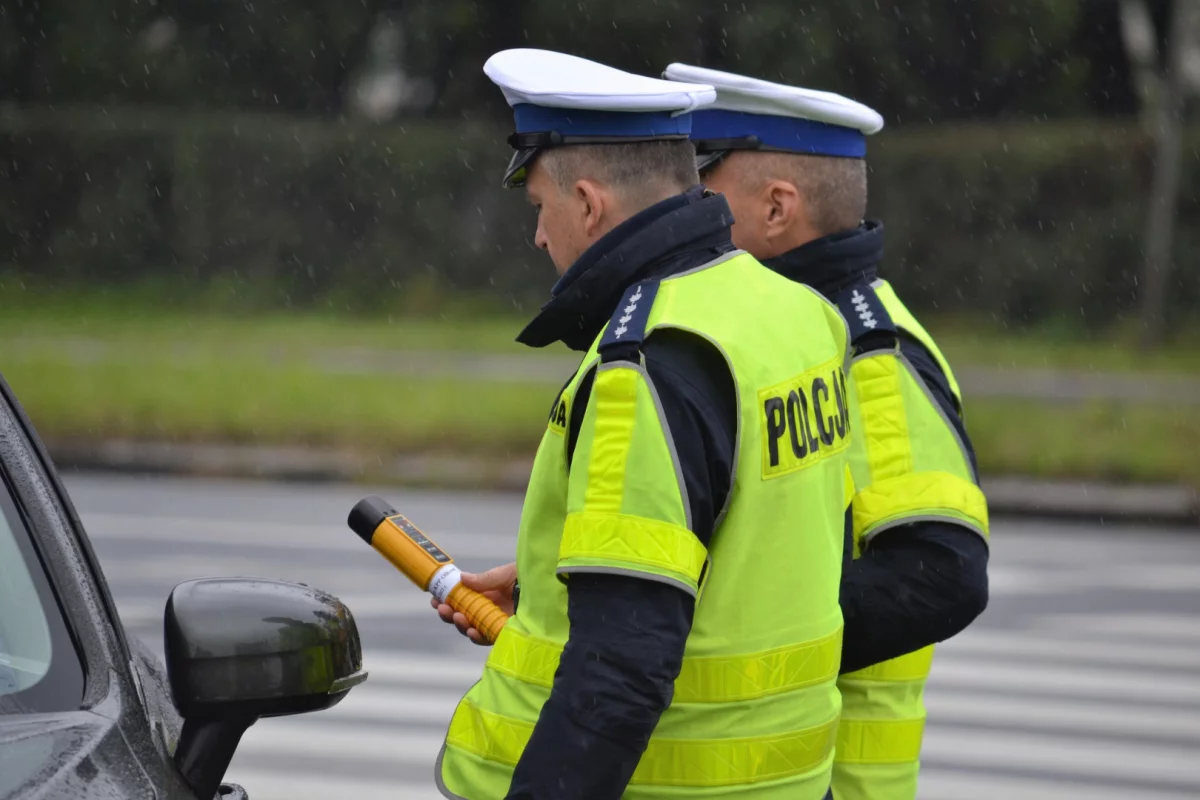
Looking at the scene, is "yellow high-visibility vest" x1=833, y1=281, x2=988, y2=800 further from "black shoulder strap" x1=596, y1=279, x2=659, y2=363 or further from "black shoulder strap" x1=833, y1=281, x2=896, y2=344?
"black shoulder strap" x1=596, y1=279, x2=659, y2=363

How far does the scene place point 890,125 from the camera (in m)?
→ 26.9

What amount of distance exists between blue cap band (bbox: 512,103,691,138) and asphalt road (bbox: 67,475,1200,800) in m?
3.75

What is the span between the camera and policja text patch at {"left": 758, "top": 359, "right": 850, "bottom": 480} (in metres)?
2.27

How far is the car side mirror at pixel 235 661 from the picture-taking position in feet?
7.12

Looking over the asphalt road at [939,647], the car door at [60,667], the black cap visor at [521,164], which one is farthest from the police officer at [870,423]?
the asphalt road at [939,647]

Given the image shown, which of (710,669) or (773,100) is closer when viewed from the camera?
(710,669)

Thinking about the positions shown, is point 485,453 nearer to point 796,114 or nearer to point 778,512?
point 796,114

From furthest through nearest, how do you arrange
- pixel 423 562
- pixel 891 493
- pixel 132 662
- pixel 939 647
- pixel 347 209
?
pixel 347 209 < pixel 939 647 < pixel 891 493 < pixel 423 562 < pixel 132 662

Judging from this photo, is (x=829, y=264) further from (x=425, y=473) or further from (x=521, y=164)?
(x=425, y=473)

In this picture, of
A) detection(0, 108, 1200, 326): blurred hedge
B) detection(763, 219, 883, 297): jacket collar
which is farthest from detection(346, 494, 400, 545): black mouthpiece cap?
detection(0, 108, 1200, 326): blurred hedge

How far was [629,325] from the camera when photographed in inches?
86.9

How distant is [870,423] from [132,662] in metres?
1.23

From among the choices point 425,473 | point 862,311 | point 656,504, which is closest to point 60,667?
point 656,504

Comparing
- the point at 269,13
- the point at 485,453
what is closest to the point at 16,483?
the point at 485,453
